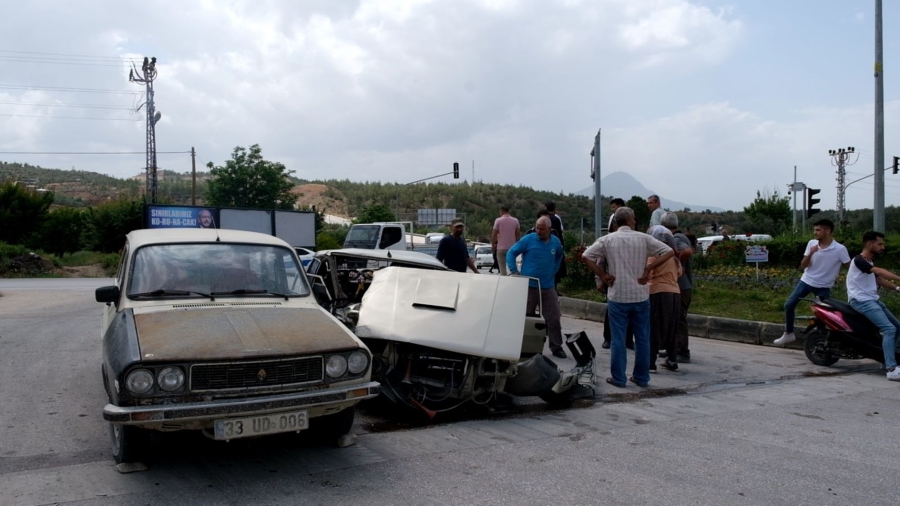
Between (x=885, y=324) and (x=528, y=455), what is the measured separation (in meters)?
5.29

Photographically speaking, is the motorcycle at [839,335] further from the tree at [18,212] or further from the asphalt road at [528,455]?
the tree at [18,212]

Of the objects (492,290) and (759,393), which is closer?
(492,290)

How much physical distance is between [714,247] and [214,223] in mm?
21925

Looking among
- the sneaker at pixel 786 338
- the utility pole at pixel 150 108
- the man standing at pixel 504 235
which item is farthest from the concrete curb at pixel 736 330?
the utility pole at pixel 150 108

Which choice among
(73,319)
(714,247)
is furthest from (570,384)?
(714,247)

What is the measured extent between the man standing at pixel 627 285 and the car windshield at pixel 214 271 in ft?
10.0

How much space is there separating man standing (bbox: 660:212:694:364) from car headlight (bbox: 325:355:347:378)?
5.09m

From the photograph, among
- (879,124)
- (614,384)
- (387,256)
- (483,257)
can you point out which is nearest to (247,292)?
(387,256)

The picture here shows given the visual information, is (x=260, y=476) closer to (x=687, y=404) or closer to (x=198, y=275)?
(x=198, y=275)

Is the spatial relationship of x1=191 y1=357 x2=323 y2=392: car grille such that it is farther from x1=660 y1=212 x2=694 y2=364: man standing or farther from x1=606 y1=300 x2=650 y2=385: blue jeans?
x1=660 y1=212 x2=694 y2=364: man standing

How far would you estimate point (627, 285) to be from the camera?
7.32 meters

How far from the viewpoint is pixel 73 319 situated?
43.4ft

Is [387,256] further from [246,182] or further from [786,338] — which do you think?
[246,182]

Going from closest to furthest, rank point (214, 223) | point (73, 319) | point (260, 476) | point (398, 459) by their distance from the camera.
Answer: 1. point (260, 476)
2. point (398, 459)
3. point (73, 319)
4. point (214, 223)
